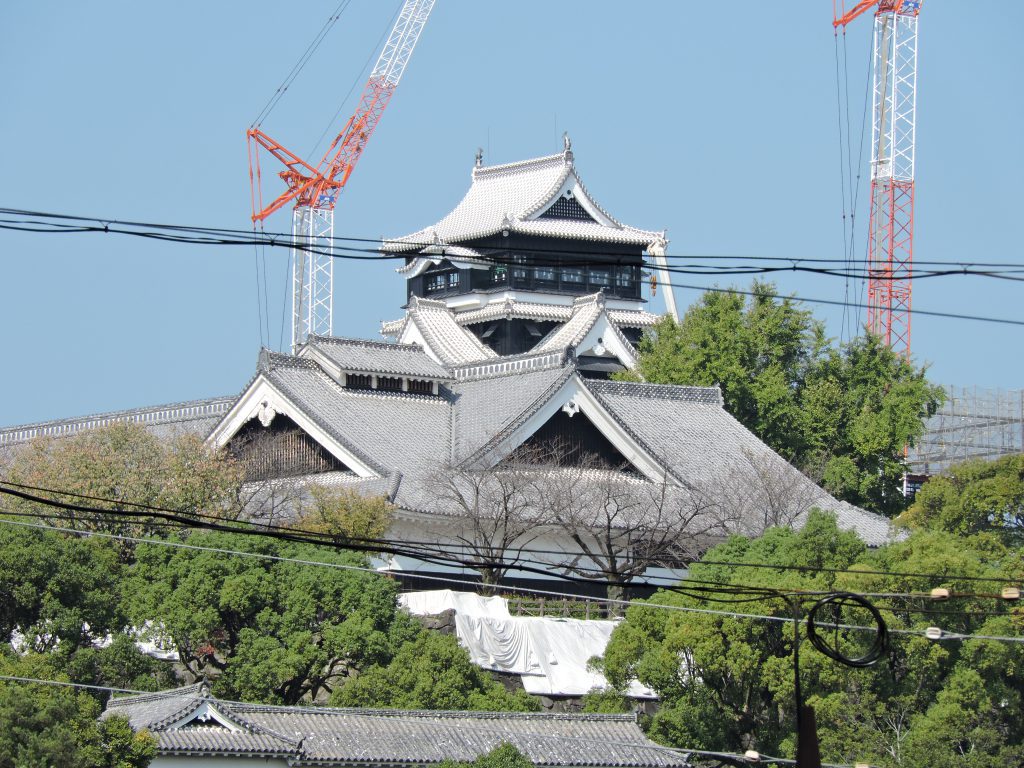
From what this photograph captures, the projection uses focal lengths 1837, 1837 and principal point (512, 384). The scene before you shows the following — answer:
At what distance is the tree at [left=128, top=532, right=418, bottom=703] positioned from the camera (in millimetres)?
29594

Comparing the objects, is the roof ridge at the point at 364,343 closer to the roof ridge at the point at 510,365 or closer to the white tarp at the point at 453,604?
the roof ridge at the point at 510,365

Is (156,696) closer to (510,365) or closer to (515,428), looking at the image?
(515,428)

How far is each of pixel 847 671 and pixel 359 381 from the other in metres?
18.0

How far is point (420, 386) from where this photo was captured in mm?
44500

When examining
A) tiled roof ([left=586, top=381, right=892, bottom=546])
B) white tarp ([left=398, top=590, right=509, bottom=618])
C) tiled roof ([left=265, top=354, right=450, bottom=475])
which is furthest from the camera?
tiled roof ([left=265, top=354, right=450, bottom=475])

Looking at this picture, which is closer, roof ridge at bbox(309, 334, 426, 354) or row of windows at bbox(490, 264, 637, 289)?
roof ridge at bbox(309, 334, 426, 354)

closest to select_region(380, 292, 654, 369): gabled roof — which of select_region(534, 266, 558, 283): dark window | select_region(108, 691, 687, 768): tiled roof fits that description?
select_region(534, 266, 558, 283): dark window

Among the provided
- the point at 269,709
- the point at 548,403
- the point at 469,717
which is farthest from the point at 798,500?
the point at 269,709

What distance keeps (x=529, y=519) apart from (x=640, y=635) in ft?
24.0

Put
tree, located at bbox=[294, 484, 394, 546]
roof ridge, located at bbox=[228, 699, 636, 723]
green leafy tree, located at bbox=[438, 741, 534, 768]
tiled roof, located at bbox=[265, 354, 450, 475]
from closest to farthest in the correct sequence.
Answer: green leafy tree, located at bbox=[438, 741, 534, 768]
roof ridge, located at bbox=[228, 699, 636, 723]
tree, located at bbox=[294, 484, 394, 546]
tiled roof, located at bbox=[265, 354, 450, 475]

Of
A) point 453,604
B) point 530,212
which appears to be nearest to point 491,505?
point 453,604

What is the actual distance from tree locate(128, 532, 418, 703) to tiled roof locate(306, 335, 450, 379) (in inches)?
498

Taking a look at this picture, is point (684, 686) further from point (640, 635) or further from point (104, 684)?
point (104, 684)

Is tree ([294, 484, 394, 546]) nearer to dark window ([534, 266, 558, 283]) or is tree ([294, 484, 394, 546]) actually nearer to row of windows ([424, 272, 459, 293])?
dark window ([534, 266, 558, 283])
